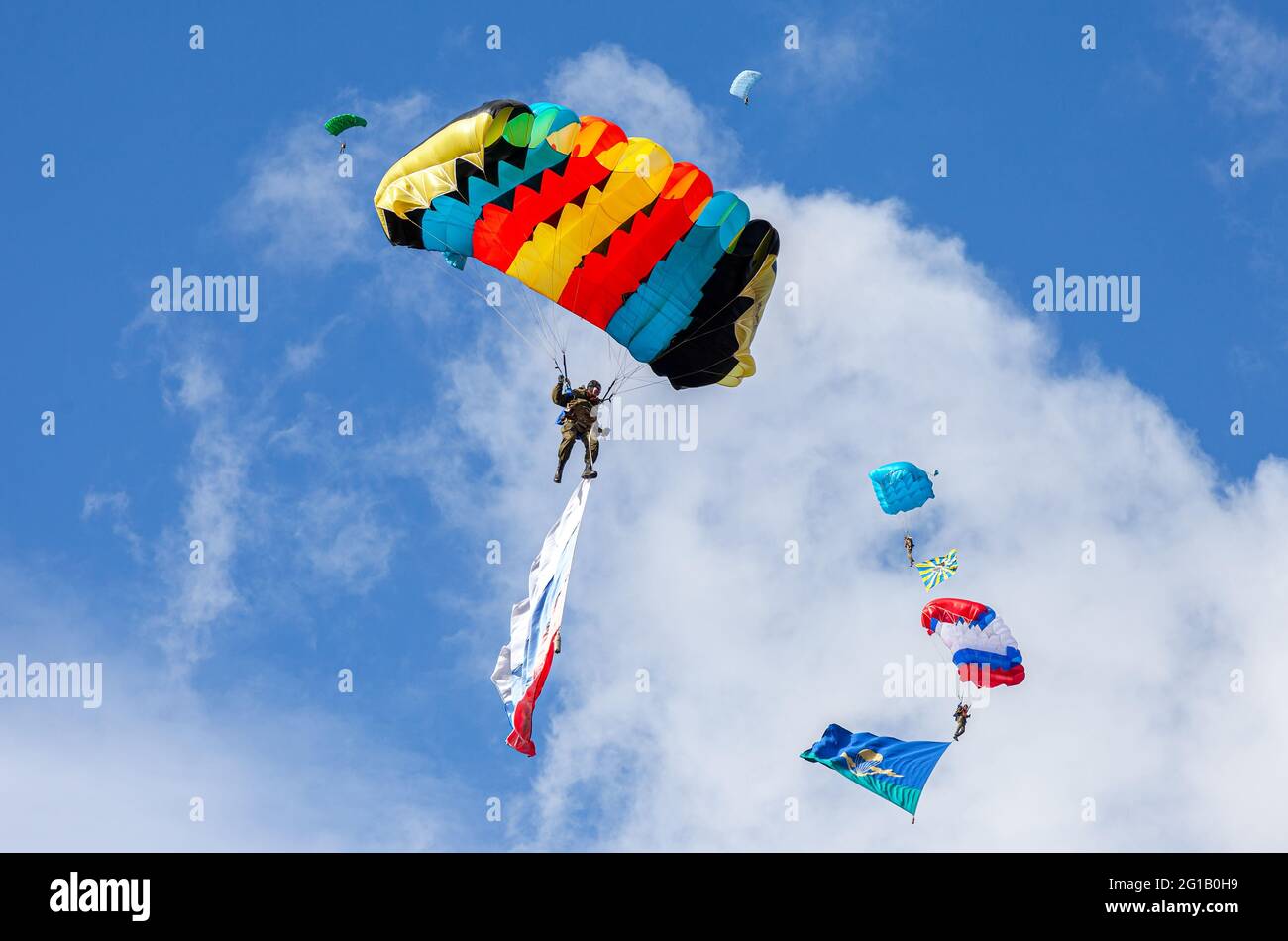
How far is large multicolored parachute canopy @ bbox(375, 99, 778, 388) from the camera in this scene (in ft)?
96.4

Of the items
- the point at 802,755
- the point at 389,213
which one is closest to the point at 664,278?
the point at 389,213

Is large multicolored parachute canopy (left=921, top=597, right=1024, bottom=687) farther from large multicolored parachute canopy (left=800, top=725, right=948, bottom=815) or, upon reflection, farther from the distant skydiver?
the distant skydiver

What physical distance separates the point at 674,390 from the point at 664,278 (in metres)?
2.16

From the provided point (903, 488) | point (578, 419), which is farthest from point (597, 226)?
point (903, 488)

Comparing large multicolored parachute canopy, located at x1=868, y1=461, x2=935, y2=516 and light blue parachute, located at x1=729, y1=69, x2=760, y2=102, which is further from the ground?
light blue parachute, located at x1=729, y1=69, x2=760, y2=102

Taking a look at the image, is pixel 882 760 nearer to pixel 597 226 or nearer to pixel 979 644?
pixel 979 644

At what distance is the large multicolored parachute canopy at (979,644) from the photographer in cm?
3706

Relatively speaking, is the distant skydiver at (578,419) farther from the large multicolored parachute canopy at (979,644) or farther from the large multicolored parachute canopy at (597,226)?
the large multicolored parachute canopy at (979,644)

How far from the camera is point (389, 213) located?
3058 cm

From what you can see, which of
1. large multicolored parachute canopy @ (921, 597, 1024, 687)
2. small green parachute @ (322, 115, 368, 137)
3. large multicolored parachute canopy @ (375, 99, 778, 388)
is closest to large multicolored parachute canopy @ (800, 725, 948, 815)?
large multicolored parachute canopy @ (921, 597, 1024, 687)

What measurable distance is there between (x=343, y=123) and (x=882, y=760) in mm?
14094

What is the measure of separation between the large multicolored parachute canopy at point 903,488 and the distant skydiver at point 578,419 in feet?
26.5

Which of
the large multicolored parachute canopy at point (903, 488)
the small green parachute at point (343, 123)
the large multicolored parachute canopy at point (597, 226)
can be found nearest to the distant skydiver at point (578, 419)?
the large multicolored parachute canopy at point (597, 226)

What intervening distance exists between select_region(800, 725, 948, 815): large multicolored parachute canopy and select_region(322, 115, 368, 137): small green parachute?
43.2 ft
